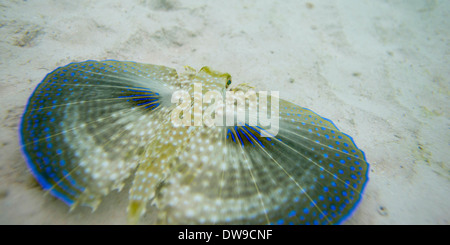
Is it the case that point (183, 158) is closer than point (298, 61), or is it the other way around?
point (183, 158)

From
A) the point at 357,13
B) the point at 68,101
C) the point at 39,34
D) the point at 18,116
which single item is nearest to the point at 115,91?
the point at 68,101

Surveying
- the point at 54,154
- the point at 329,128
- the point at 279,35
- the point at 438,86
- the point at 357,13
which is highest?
the point at 357,13
